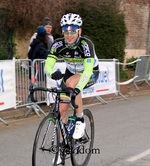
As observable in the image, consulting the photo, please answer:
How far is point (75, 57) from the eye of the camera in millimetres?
5652

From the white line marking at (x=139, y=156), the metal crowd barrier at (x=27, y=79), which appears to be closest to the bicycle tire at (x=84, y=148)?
the white line marking at (x=139, y=156)

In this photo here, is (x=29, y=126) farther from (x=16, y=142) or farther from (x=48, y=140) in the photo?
(x=48, y=140)

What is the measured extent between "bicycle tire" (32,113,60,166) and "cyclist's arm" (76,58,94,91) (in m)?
0.52

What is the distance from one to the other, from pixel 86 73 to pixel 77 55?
14.9 inches

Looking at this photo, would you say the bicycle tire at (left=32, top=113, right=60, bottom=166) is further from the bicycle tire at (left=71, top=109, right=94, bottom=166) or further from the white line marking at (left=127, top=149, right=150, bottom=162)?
the white line marking at (left=127, top=149, right=150, bottom=162)

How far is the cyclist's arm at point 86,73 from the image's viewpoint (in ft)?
17.3

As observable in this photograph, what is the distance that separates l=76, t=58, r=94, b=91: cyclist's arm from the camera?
529cm

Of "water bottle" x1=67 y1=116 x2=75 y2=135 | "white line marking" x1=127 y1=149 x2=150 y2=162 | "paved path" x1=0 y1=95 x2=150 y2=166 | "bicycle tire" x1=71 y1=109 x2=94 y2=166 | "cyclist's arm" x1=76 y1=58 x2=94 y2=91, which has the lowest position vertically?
"paved path" x1=0 y1=95 x2=150 y2=166

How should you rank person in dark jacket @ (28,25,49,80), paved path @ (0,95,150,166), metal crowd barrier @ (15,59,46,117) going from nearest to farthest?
1. paved path @ (0,95,150,166)
2. metal crowd barrier @ (15,59,46,117)
3. person in dark jacket @ (28,25,49,80)

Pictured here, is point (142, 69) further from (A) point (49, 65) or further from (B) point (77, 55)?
(A) point (49, 65)

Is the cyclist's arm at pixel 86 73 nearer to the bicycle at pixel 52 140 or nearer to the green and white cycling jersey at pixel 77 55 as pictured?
the green and white cycling jersey at pixel 77 55

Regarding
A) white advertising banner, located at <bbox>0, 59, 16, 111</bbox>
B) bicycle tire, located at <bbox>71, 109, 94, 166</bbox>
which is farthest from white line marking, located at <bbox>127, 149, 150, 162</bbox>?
white advertising banner, located at <bbox>0, 59, 16, 111</bbox>

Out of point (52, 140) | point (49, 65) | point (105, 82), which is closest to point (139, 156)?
point (52, 140)

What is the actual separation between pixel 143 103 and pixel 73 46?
7489 millimetres
